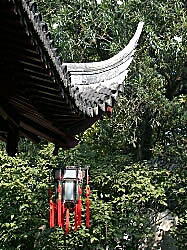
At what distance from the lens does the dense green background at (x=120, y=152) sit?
6.88 meters

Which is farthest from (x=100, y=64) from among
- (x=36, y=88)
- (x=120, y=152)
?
(x=120, y=152)

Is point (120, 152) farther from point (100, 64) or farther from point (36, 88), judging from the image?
point (36, 88)

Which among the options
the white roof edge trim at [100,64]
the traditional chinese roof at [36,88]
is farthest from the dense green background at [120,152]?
the traditional chinese roof at [36,88]

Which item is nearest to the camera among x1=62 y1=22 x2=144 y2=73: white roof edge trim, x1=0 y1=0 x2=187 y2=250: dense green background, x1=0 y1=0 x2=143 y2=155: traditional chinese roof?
x1=0 y1=0 x2=143 y2=155: traditional chinese roof

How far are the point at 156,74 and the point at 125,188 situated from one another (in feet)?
5.99

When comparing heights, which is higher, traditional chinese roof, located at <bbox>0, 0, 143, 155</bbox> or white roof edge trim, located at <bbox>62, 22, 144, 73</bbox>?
white roof edge trim, located at <bbox>62, 22, 144, 73</bbox>

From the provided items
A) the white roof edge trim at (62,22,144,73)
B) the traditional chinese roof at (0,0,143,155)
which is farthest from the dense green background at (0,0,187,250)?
the traditional chinese roof at (0,0,143,155)

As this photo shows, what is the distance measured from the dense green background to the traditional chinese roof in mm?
4187

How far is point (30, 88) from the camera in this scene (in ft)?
6.01

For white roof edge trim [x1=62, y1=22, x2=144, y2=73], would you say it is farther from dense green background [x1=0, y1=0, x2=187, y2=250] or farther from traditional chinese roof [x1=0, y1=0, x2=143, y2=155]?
dense green background [x1=0, y1=0, x2=187, y2=250]

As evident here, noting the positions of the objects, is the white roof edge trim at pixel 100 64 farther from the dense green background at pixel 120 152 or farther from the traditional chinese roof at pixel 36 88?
the dense green background at pixel 120 152

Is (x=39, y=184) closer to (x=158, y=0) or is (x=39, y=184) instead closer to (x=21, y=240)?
(x=21, y=240)

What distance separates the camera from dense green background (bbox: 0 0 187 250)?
6883 mm

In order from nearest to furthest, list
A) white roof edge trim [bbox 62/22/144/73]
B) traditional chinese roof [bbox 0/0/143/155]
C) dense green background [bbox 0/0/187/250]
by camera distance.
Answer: traditional chinese roof [bbox 0/0/143/155] → white roof edge trim [bbox 62/22/144/73] → dense green background [bbox 0/0/187/250]
